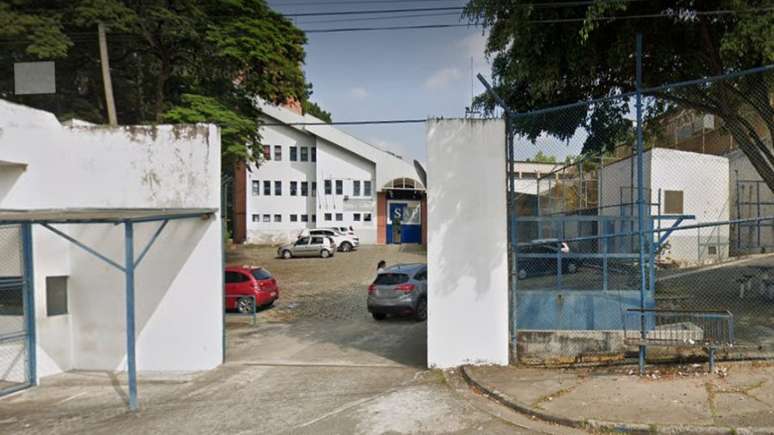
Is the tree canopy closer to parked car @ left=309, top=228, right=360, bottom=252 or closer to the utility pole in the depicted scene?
the utility pole

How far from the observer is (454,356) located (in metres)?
7.60

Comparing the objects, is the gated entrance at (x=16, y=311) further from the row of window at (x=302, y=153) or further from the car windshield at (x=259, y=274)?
the row of window at (x=302, y=153)

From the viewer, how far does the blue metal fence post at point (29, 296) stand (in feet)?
27.5

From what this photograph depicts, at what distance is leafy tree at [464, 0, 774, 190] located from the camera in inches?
337

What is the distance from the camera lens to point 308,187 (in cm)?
3638

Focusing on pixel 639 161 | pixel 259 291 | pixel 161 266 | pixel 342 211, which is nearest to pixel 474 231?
pixel 639 161

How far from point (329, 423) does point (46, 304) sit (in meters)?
6.14

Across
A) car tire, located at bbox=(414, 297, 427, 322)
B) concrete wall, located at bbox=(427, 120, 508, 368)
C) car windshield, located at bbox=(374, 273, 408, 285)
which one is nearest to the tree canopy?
car windshield, located at bbox=(374, 273, 408, 285)

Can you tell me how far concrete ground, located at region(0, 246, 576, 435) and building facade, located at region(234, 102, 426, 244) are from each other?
24.1m

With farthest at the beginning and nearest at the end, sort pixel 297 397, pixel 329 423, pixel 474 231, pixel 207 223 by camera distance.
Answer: pixel 207 223 → pixel 474 231 → pixel 297 397 → pixel 329 423

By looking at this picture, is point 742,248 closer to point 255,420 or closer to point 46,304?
point 255,420

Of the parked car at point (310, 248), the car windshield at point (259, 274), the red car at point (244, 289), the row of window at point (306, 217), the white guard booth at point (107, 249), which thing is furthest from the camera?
the row of window at point (306, 217)

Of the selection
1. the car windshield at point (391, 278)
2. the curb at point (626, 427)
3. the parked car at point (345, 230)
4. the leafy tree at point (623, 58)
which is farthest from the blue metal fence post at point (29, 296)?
the parked car at point (345, 230)

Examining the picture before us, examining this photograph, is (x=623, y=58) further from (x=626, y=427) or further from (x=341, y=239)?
(x=341, y=239)
